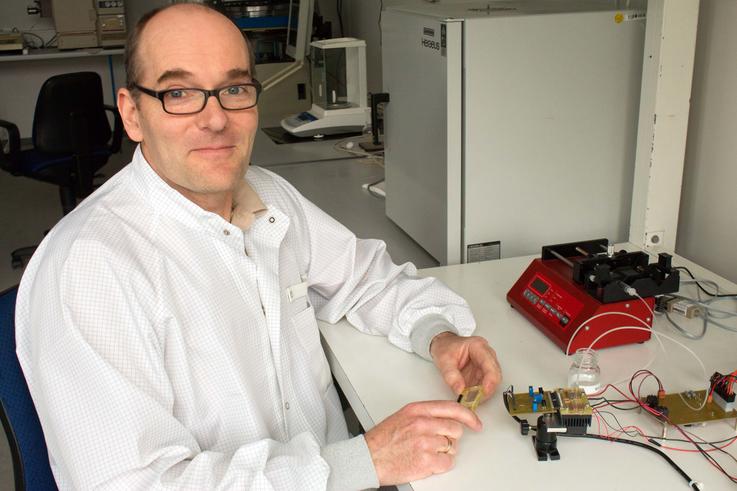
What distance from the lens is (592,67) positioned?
159cm

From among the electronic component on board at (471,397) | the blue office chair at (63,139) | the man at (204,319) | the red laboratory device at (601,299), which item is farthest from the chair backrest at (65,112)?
the electronic component on board at (471,397)

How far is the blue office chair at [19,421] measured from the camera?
0.96m

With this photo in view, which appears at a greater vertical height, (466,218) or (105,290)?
(105,290)

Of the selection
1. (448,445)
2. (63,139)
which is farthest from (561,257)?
(63,139)

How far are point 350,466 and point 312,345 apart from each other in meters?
0.33

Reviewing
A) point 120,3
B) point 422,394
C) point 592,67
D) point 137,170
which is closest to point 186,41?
point 137,170

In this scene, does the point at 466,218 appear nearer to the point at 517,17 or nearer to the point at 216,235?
the point at 517,17

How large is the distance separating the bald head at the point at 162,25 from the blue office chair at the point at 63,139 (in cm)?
262

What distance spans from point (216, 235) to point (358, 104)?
7.40ft

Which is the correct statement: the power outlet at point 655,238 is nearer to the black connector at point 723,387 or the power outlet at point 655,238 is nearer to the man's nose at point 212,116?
the black connector at point 723,387

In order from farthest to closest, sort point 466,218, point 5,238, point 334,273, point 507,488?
point 5,238
point 466,218
point 334,273
point 507,488

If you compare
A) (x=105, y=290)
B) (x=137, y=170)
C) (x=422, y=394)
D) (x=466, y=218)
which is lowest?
(x=422, y=394)

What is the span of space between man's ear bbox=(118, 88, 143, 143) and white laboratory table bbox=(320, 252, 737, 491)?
47cm

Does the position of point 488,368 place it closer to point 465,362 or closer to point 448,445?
point 465,362
